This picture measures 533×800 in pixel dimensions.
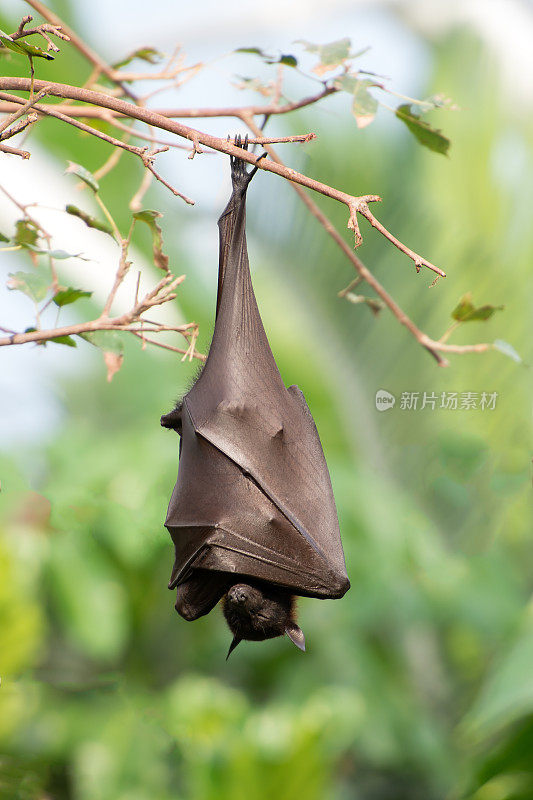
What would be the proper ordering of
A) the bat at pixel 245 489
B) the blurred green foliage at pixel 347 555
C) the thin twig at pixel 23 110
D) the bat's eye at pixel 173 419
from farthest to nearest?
the blurred green foliage at pixel 347 555 → the bat's eye at pixel 173 419 → the bat at pixel 245 489 → the thin twig at pixel 23 110

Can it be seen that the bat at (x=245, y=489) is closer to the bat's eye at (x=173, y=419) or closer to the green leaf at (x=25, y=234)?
the bat's eye at (x=173, y=419)

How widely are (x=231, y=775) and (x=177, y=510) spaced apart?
3394mm

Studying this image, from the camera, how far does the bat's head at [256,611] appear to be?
1.26 metres

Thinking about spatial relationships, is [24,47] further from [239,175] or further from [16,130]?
[239,175]

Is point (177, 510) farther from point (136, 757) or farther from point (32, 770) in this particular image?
point (136, 757)

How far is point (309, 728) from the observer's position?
4371 mm

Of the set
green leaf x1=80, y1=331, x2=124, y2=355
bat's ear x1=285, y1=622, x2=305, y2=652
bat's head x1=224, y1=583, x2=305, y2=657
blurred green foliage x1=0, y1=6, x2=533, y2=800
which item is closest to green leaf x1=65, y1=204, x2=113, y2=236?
green leaf x1=80, y1=331, x2=124, y2=355

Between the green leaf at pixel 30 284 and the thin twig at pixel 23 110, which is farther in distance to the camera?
the green leaf at pixel 30 284

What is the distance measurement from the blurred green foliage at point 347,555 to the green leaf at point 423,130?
1590 millimetres

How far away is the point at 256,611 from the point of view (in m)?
1.28

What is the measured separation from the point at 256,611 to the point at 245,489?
0.20 metres

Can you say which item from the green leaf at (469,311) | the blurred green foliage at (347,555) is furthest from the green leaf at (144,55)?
the blurred green foliage at (347,555)

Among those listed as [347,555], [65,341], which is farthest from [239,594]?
[347,555]

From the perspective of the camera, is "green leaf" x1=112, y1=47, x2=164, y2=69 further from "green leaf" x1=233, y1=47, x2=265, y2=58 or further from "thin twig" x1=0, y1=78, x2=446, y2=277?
"thin twig" x1=0, y1=78, x2=446, y2=277
